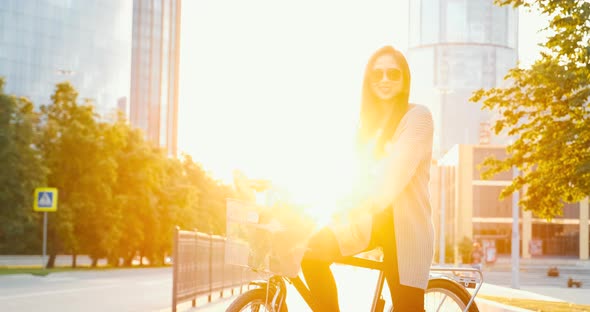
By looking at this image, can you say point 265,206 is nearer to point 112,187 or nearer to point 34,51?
point 112,187

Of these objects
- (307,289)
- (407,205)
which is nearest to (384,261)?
(407,205)

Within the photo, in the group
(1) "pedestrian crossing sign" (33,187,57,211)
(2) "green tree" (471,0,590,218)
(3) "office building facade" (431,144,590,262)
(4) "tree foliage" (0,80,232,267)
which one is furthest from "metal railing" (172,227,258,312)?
(3) "office building facade" (431,144,590,262)

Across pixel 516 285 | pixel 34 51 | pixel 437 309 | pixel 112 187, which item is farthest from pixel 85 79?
pixel 437 309

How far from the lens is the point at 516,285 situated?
3619cm

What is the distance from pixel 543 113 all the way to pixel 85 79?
89277mm

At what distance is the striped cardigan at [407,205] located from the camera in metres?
4.56

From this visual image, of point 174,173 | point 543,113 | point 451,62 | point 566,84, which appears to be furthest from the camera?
point 451,62

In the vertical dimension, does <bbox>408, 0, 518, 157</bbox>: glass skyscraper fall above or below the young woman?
above

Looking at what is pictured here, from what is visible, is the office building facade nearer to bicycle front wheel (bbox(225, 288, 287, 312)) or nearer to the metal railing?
the metal railing

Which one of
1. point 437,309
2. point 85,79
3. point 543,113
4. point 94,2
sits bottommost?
point 437,309

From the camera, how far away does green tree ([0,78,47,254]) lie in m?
39.5

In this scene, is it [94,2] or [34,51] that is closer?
Answer: [34,51]

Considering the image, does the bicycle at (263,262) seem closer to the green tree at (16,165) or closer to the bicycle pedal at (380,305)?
the bicycle pedal at (380,305)

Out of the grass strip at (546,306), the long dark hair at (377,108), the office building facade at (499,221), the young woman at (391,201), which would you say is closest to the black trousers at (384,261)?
the young woman at (391,201)
